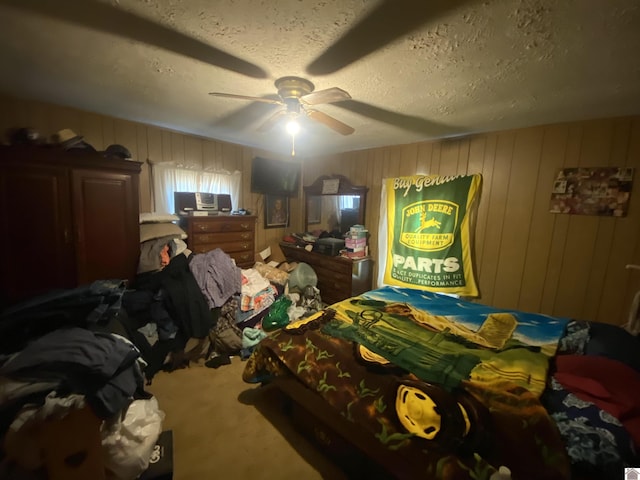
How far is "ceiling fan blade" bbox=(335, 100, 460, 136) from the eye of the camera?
204 centimetres

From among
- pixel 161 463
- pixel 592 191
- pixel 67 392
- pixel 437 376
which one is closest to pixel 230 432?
pixel 161 463

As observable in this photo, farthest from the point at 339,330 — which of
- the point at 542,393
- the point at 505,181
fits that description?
the point at 505,181

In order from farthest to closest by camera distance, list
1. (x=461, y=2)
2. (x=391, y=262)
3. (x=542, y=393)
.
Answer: (x=391, y=262)
(x=542, y=393)
(x=461, y=2)

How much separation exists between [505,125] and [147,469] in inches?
141

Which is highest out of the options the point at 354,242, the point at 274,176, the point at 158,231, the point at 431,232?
the point at 274,176

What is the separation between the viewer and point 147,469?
1.29 m

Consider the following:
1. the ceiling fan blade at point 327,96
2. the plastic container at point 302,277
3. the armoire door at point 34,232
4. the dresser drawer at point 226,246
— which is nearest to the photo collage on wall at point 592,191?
the ceiling fan blade at point 327,96

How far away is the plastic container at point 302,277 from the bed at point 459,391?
137 centimetres

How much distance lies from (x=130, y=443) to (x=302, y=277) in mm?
2319

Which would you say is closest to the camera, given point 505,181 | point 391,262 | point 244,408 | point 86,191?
point 244,408

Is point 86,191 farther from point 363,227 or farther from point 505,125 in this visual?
point 505,125

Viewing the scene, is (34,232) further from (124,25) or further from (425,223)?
(425,223)

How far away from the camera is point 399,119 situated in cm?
230

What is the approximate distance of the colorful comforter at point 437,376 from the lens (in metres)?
0.97
